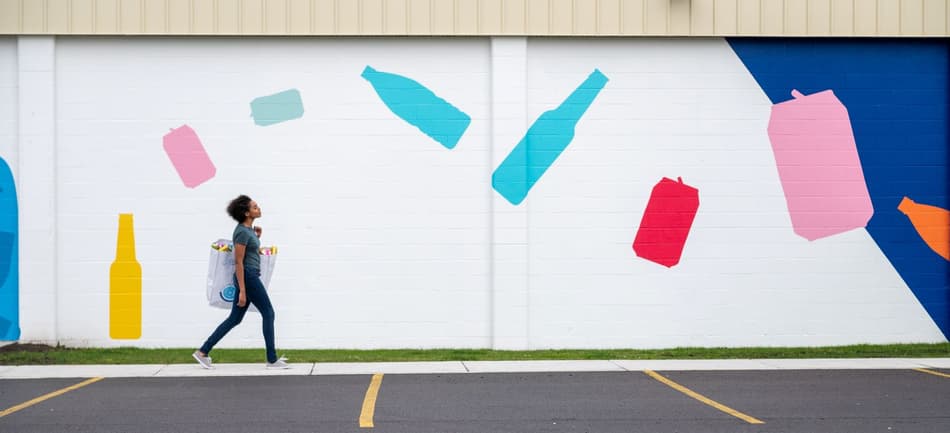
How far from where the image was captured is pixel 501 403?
858 centimetres

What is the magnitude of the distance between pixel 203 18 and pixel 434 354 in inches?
198

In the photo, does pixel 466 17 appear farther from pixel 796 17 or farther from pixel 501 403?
pixel 501 403

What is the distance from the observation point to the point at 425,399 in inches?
346

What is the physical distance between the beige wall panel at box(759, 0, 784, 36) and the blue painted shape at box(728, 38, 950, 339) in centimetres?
19

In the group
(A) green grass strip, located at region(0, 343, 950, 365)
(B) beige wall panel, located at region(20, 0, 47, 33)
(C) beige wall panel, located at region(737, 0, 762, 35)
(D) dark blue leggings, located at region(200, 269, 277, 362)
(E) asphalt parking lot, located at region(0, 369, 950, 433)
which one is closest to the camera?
(E) asphalt parking lot, located at region(0, 369, 950, 433)

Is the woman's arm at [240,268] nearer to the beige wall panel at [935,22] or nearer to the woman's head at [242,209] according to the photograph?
the woman's head at [242,209]

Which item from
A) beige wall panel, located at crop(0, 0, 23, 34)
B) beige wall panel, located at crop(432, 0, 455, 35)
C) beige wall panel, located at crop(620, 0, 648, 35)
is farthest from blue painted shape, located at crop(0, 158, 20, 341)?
beige wall panel, located at crop(620, 0, 648, 35)

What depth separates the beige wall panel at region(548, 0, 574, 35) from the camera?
13070 millimetres

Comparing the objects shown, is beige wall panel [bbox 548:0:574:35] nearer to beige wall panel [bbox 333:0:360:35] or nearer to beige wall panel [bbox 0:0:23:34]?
beige wall panel [bbox 333:0:360:35]

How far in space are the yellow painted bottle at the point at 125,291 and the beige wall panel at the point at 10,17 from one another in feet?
8.65

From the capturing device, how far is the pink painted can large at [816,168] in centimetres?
1337

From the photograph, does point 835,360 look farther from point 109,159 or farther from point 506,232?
point 109,159

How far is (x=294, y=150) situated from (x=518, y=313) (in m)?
3.49

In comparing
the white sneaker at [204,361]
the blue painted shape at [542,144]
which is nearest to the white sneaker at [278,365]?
the white sneaker at [204,361]
